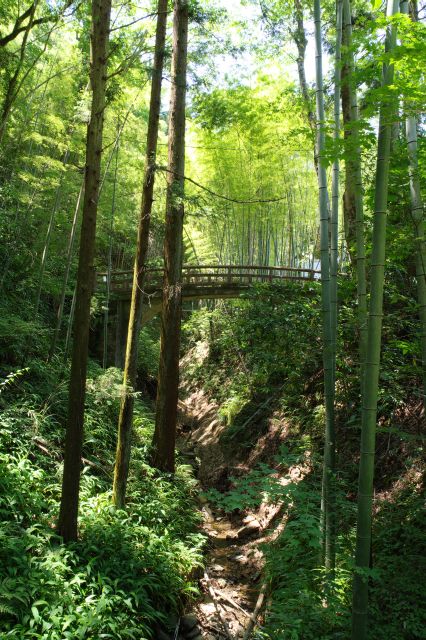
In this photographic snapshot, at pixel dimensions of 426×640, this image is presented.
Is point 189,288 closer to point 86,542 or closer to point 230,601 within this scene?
point 230,601

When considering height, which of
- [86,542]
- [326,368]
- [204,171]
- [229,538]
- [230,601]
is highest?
[204,171]

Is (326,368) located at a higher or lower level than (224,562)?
higher

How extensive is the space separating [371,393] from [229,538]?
14.1 feet

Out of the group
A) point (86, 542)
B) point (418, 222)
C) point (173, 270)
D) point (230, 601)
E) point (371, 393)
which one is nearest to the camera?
point (371, 393)

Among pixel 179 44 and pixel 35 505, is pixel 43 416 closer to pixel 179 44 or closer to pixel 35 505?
pixel 35 505

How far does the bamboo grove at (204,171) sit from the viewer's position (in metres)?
2.55

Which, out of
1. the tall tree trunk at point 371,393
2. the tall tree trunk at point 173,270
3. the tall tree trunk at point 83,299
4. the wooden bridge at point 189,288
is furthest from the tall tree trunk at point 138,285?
the wooden bridge at point 189,288

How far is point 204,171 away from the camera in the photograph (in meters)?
11.8

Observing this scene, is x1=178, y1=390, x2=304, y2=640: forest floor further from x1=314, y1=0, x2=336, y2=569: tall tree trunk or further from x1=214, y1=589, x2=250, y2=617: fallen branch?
x1=314, y1=0, x2=336, y2=569: tall tree trunk

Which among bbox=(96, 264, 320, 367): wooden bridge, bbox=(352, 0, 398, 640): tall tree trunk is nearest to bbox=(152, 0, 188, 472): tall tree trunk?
bbox=(352, 0, 398, 640): tall tree trunk

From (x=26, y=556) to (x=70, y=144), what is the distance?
6.62 meters

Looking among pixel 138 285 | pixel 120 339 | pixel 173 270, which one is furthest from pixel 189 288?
pixel 138 285

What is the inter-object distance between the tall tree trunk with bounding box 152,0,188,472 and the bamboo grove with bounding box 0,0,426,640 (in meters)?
0.02

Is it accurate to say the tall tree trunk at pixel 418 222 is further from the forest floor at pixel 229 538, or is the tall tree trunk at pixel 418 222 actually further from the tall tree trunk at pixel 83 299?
the tall tree trunk at pixel 83 299
